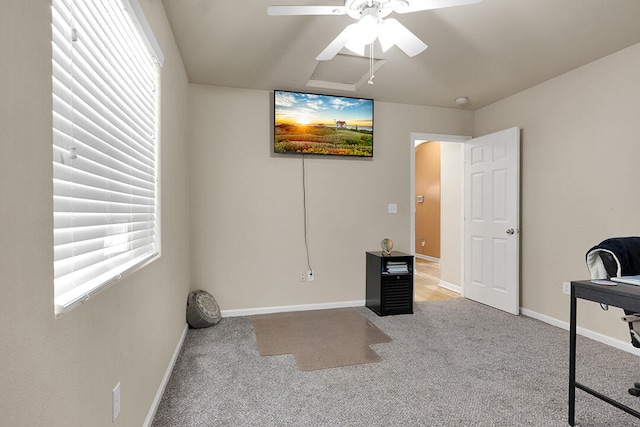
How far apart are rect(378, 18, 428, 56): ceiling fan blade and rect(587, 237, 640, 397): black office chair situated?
1.57m

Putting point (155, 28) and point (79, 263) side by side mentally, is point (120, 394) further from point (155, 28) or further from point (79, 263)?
point (155, 28)

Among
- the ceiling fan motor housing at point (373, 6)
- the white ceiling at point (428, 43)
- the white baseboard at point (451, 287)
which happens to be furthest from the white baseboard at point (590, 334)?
the ceiling fan motor housing at point (373, 6)

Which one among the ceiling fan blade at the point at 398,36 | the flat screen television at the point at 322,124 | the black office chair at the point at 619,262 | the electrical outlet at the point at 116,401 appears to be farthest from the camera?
the flat screen television at the point at 322,124

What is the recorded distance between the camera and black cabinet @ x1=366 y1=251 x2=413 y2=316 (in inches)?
146

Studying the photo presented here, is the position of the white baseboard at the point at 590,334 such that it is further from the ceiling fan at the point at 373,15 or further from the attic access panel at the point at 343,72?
the attic access panel at the point at 343,72

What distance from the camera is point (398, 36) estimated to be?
2094 millimetres

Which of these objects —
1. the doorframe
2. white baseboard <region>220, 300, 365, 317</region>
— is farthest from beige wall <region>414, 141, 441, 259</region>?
white baseboard <region>220, 300, 365, 317</region>

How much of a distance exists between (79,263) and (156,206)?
3.64 feet

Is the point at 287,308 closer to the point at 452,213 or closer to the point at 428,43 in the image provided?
the point at 452,213

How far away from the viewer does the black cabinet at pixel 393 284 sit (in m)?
3.71

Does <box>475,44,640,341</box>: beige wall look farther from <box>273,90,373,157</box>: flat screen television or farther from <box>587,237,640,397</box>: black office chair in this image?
<box>273,90,373,157</box>: flat screen television

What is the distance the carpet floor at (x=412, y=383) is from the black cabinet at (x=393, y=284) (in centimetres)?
53

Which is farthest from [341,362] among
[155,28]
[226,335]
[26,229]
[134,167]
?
[155,28]

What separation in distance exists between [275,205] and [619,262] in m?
2.90
